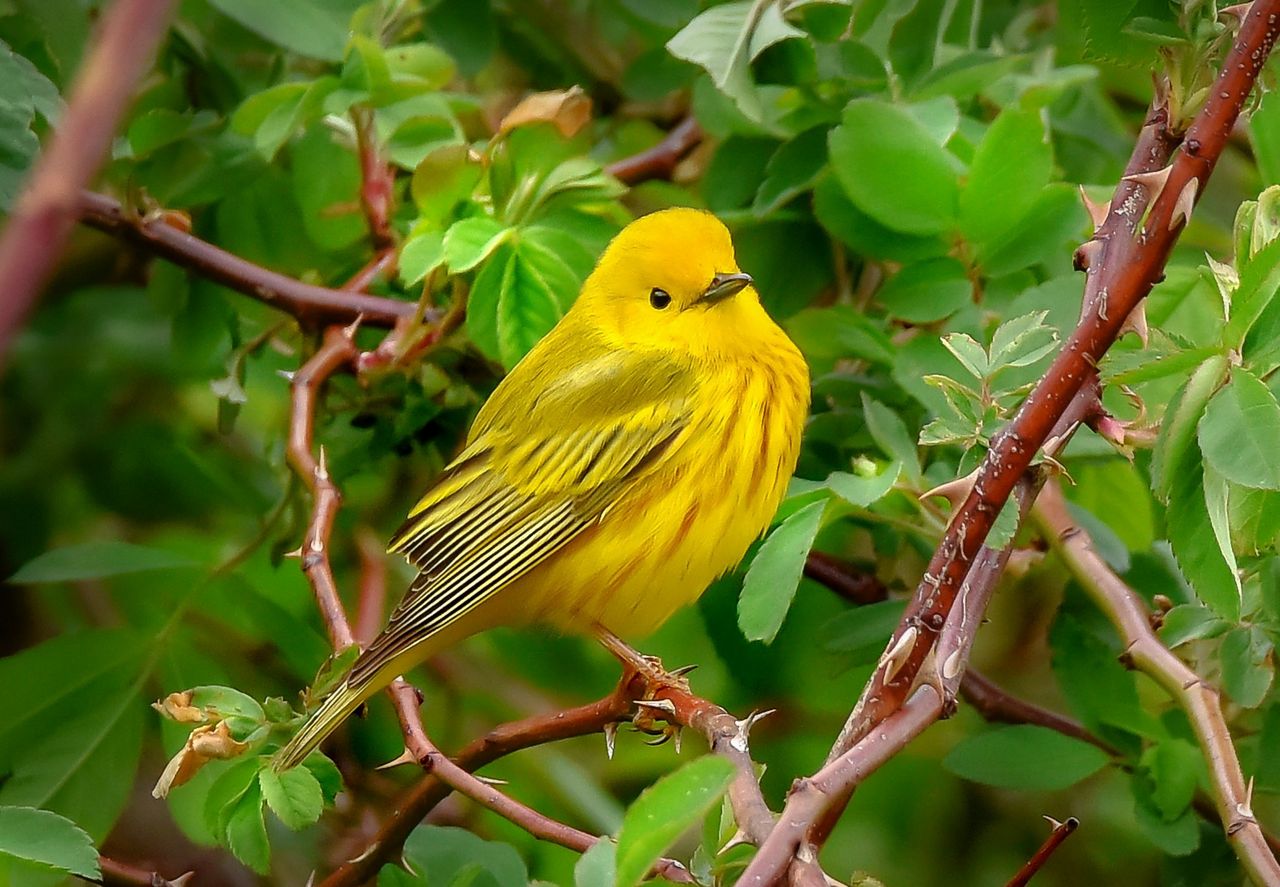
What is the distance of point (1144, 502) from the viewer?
2684mm

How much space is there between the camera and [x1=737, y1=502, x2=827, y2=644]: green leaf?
6.35ft

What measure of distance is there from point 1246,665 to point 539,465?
4.11ft

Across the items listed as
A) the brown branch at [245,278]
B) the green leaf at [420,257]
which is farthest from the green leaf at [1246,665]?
the brown branch at [245,278]

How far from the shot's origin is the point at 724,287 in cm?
276

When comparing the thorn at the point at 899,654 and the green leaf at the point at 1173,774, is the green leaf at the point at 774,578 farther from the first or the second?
the green leaf at the point at 1173,774

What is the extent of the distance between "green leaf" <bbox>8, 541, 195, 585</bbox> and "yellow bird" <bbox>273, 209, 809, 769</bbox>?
408mm

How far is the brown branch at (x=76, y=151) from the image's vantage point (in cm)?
56

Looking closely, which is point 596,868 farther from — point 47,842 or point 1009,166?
point 1009,166

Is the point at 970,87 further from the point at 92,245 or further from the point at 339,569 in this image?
the point at 92,245

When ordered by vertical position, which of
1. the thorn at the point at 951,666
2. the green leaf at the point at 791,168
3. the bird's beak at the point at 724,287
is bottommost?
the bird's beak at the point at 724,287

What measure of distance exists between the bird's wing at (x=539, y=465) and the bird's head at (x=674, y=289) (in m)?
0.09

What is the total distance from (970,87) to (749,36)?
499mm

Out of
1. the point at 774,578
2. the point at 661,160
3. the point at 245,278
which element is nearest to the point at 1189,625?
the point at 774,578

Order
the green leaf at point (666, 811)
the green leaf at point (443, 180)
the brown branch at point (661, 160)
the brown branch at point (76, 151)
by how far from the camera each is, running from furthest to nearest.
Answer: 1. the brown branch at point (661, 160)
2. the green leaf at point (443, 180)
3. the green leaf at point (666, 811)
4. the brown branch at point (76, 151)
